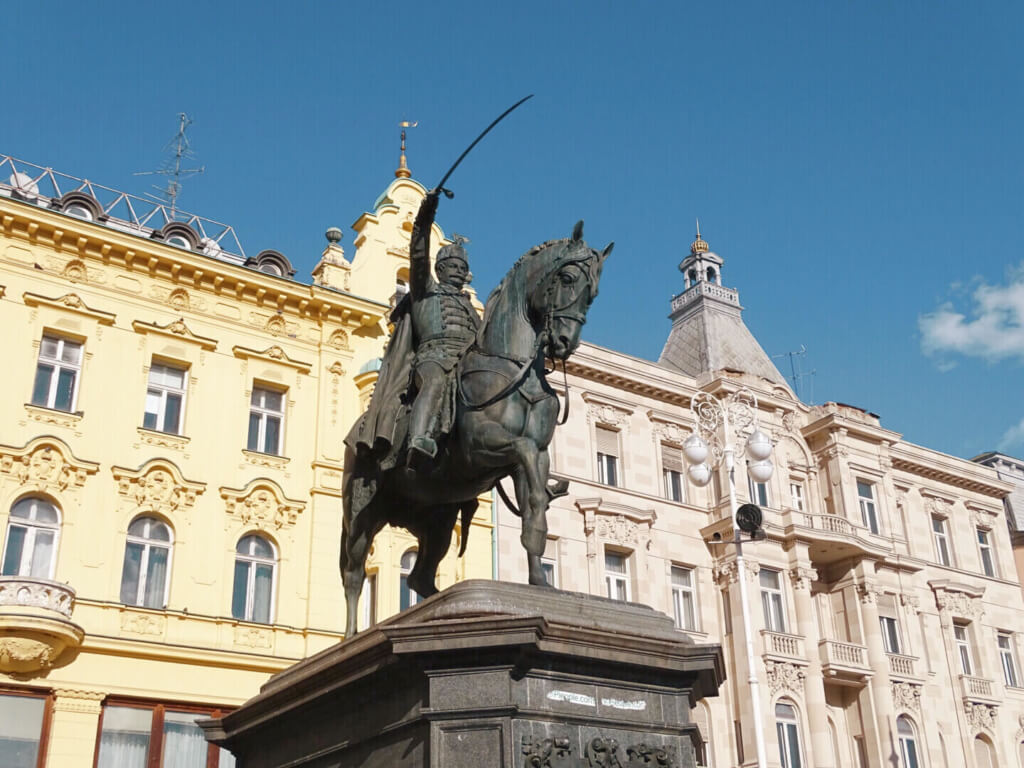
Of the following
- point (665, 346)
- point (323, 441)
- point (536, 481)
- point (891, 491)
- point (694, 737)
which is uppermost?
point (665, 346)

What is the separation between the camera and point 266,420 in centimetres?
2636

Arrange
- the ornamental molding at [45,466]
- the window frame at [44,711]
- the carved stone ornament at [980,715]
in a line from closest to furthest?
the window frame at [44,711] < the ornamental molding at [45,466] < the carved stone ornament at [980,715]

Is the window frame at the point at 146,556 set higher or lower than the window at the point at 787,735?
higher

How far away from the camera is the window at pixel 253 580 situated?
24.2 m

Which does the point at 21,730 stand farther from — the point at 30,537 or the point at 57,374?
the point at 57,374

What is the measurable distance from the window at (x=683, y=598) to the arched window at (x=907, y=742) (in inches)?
287

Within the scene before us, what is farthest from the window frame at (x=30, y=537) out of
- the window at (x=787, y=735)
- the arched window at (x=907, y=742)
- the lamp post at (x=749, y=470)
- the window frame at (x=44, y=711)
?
the arched window at (x=907, y=742)

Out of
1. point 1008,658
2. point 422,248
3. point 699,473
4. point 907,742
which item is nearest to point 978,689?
point 1008,658

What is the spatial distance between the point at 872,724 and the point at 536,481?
28.3m

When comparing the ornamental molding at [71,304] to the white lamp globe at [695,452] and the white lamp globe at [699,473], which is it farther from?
the white lamp globe at [699,473]

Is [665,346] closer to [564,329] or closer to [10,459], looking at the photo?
[10,459]

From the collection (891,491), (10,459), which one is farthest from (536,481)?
(891,491)

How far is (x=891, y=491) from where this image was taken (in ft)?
125

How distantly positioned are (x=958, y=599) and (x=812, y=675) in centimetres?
856
